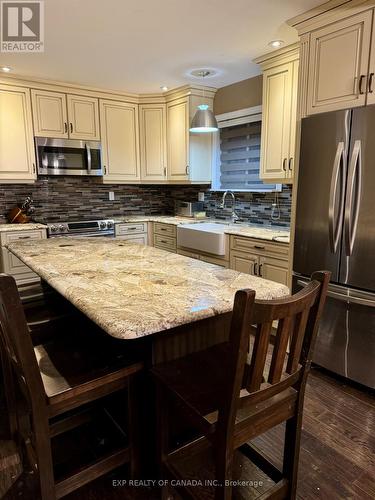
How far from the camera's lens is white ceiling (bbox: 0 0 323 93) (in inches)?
85.1

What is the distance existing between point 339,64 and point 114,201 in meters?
3.24

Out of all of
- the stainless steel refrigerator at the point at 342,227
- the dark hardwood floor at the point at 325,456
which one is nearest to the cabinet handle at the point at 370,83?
the stainless steel refrigerator at the point at 342,227

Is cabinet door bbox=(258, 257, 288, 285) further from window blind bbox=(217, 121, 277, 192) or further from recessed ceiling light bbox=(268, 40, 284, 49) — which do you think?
recessed ceiling light bbox=(268, 40, 284, 49)

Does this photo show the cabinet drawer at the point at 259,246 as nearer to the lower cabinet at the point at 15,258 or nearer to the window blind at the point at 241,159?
the window blind at the point at 241,159

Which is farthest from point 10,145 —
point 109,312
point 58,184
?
point 109,312

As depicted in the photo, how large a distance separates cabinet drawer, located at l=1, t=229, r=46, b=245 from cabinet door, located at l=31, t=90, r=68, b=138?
1.08 meters

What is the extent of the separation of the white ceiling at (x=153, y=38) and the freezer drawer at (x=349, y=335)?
1873mm

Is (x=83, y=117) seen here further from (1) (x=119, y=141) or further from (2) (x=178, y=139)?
(2) (x=178, y=139)

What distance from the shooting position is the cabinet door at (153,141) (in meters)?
4.28

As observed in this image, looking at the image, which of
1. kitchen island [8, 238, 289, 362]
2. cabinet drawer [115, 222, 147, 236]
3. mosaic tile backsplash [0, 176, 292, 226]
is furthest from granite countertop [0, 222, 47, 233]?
kitchen island [8, 238, 289, 362]

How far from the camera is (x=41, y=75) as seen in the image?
347cm

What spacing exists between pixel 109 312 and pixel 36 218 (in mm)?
3364

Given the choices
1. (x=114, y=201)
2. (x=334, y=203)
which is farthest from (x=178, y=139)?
(x=334, y=203)

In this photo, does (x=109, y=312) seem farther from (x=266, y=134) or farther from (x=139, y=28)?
(x=266, y=134)
